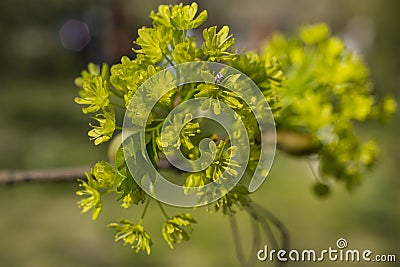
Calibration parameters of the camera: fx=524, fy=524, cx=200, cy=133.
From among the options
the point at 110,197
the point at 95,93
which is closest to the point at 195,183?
the point at 95,93

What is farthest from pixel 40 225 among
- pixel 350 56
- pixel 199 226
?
pixel 350 56

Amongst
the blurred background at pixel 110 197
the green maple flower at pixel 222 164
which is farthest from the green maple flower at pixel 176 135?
the blurred background at pixel 110 197

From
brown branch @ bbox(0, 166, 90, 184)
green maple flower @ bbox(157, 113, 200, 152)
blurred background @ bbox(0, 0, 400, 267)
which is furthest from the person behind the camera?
blurred background @ bbox(0, 0, 400, 267)

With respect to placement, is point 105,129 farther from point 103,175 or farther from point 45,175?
point 45,175

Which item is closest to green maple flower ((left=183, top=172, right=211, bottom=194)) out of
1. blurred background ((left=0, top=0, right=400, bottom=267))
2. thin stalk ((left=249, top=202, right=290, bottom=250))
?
thin stalk ((left=249, top=202, right=290, bottom=250))

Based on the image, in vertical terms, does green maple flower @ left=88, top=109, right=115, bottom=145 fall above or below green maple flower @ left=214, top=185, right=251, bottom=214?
above

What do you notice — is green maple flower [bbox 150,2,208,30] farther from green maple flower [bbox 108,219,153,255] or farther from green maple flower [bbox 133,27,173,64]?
green maple flower [bbox 108,219,153,255]

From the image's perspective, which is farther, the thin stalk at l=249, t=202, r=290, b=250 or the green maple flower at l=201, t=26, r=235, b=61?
the thin stalk at l=249, t=202, r=290, b=250

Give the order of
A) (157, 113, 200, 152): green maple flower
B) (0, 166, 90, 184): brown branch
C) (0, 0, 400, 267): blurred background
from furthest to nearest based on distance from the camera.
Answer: (0, 0, 400, 267): blurred background < (0, 166, 90, 184): brown branch < (157, 113, 200, 152): green maple flower

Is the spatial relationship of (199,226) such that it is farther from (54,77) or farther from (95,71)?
(54,77)

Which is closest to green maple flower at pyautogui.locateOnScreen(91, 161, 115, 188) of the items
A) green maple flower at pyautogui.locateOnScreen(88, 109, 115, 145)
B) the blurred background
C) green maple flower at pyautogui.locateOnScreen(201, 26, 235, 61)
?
green maple flower at pyautogui.locateOnScreen(88, 109, 115, 145)
